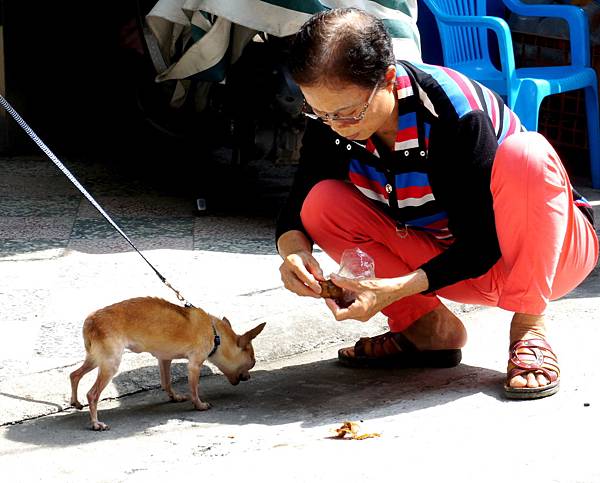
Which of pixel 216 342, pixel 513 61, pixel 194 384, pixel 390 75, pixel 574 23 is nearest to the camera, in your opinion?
pixel 390 75

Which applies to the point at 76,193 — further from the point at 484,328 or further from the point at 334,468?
the point at 334,468

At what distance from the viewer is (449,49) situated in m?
5.91

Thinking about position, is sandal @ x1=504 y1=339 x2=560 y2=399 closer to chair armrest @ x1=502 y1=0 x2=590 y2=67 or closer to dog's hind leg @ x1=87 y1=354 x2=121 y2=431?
dog's hind leg @ x1=87 y1=354 x2=121 y2=431

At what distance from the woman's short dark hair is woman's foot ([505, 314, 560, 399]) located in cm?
87

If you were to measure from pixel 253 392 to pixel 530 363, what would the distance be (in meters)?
Answer: 0.87

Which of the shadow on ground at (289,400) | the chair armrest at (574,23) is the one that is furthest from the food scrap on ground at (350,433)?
the chair armrest at (574,23)

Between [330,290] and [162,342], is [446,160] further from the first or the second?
[162,342]

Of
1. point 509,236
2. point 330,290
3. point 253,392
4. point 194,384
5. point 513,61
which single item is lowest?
point 253,392

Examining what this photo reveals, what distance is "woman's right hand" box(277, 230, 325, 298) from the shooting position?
3.08m

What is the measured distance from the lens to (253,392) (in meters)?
3.43

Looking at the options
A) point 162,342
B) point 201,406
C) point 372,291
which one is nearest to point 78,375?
point 162,342

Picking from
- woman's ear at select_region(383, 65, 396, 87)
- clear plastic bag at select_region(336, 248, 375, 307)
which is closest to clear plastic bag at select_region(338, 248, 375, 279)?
clear plastic bag at select_region(336, 248, 375, 307)

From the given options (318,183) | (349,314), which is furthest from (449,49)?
(349,314)

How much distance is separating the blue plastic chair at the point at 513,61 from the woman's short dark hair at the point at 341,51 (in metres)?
2.70
